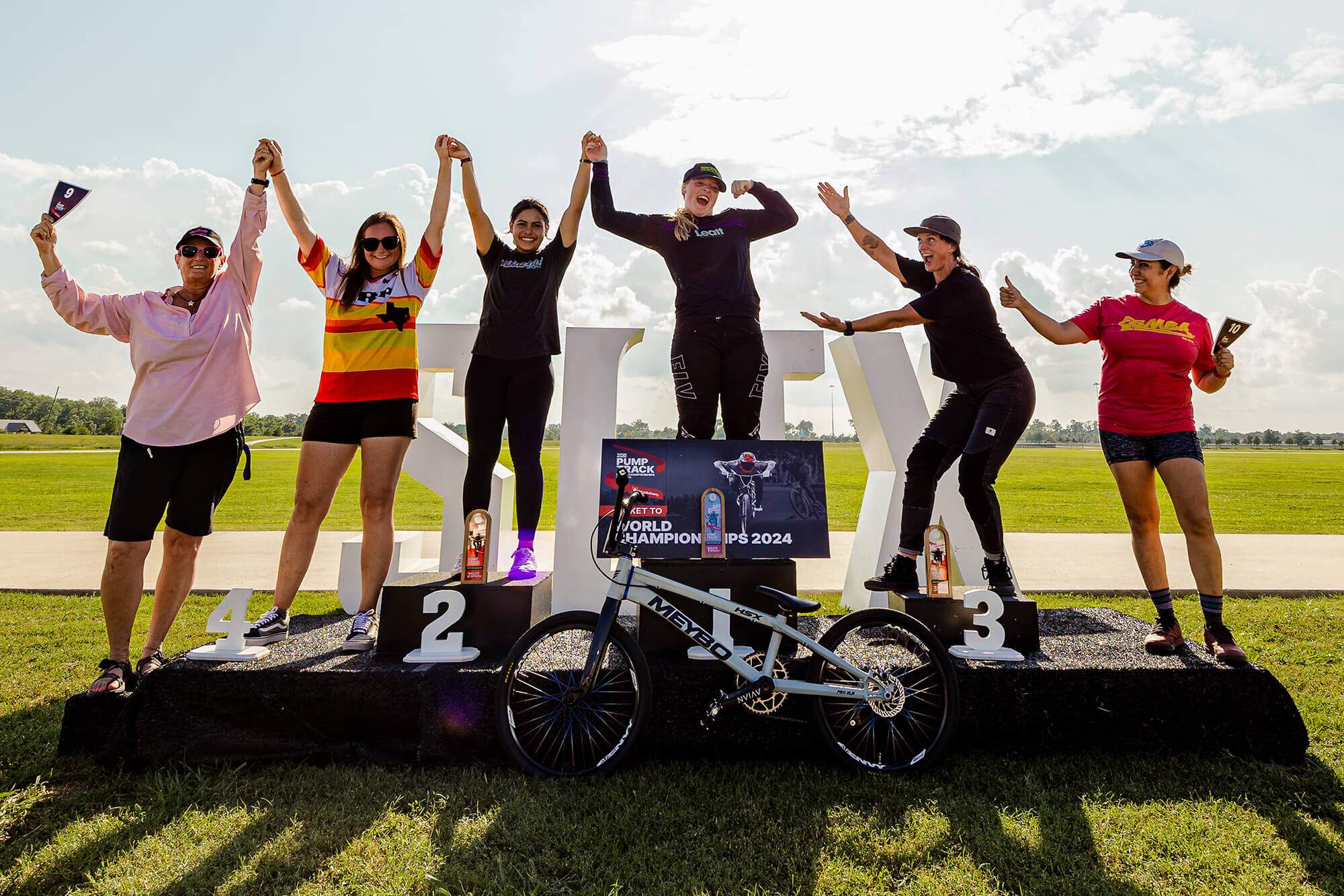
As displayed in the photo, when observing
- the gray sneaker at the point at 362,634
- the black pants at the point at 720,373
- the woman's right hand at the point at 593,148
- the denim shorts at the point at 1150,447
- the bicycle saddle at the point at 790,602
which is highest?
the woman's right hand at the point at 593,148

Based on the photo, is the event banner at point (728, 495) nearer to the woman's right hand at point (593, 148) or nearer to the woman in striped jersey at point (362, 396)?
the woman in striped jersey at point (362, 396)

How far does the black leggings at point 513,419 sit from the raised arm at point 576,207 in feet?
2.52

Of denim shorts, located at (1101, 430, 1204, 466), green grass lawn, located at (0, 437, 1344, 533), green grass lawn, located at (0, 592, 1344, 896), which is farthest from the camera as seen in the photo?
green grass lawn, located at (0, 437, 1344, 533)

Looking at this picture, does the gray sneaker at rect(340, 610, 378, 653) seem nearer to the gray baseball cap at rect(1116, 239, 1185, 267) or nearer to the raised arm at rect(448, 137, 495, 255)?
the raised arm at rect(448, 137, 495, 255)

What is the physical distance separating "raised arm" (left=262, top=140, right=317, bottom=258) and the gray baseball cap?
4.46m

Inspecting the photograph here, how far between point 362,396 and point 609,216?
5.97ft

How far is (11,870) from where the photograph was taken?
2312 millimetres

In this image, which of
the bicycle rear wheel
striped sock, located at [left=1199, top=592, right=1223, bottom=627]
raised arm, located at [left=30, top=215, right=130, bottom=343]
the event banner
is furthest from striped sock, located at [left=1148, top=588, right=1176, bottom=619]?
raised arm, located at [left=30, top=215, right=130, bottom=343]

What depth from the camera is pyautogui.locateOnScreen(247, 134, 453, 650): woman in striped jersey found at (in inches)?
138

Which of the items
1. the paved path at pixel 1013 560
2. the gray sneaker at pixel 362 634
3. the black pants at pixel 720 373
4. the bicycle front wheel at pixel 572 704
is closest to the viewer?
the bicycle front wheel at pixel 572 704

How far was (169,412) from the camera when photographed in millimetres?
3258

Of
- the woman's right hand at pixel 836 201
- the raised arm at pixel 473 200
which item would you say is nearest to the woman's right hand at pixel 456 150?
the raised arm at pixel 473 200

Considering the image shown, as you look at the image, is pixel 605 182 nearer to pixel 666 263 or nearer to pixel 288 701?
pixel 666 263

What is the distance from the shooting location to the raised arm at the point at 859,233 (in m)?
4.11
